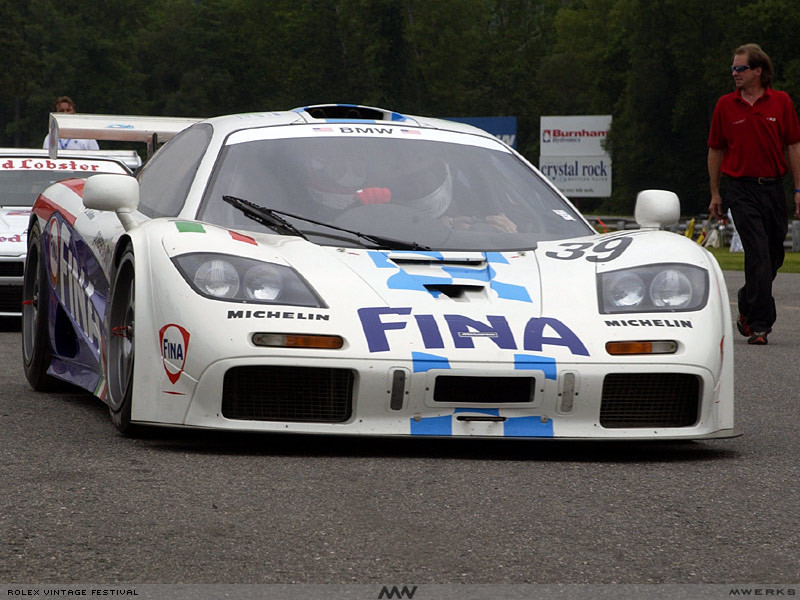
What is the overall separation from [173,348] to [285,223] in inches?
31.9

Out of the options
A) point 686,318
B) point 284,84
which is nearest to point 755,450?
point 686,318

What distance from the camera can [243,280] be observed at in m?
4.76

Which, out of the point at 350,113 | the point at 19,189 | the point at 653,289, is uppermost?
the point at 350,113

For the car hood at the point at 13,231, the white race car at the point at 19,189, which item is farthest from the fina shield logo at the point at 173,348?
the white race car at the point at 19,189

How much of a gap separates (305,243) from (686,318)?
1266 mm

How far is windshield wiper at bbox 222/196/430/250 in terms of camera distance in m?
5.23

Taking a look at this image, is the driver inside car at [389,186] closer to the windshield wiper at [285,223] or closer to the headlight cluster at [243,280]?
the windshield wiper at [285,223]

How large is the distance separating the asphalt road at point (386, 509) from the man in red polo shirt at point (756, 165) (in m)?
3.94

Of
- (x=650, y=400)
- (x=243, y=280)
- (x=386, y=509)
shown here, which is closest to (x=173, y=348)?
(x=243, y=280)

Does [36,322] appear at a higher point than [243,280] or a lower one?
lower

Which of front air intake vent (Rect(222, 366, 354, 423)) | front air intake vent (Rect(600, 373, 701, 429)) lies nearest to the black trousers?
front air intake vent (Rect(600, 373, 701, 429))

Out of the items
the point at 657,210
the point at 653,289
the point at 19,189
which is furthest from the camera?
the point at 19,189

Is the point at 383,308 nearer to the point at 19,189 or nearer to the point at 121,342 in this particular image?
the point at 121,342

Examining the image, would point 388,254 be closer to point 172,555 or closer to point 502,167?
point 502,167
